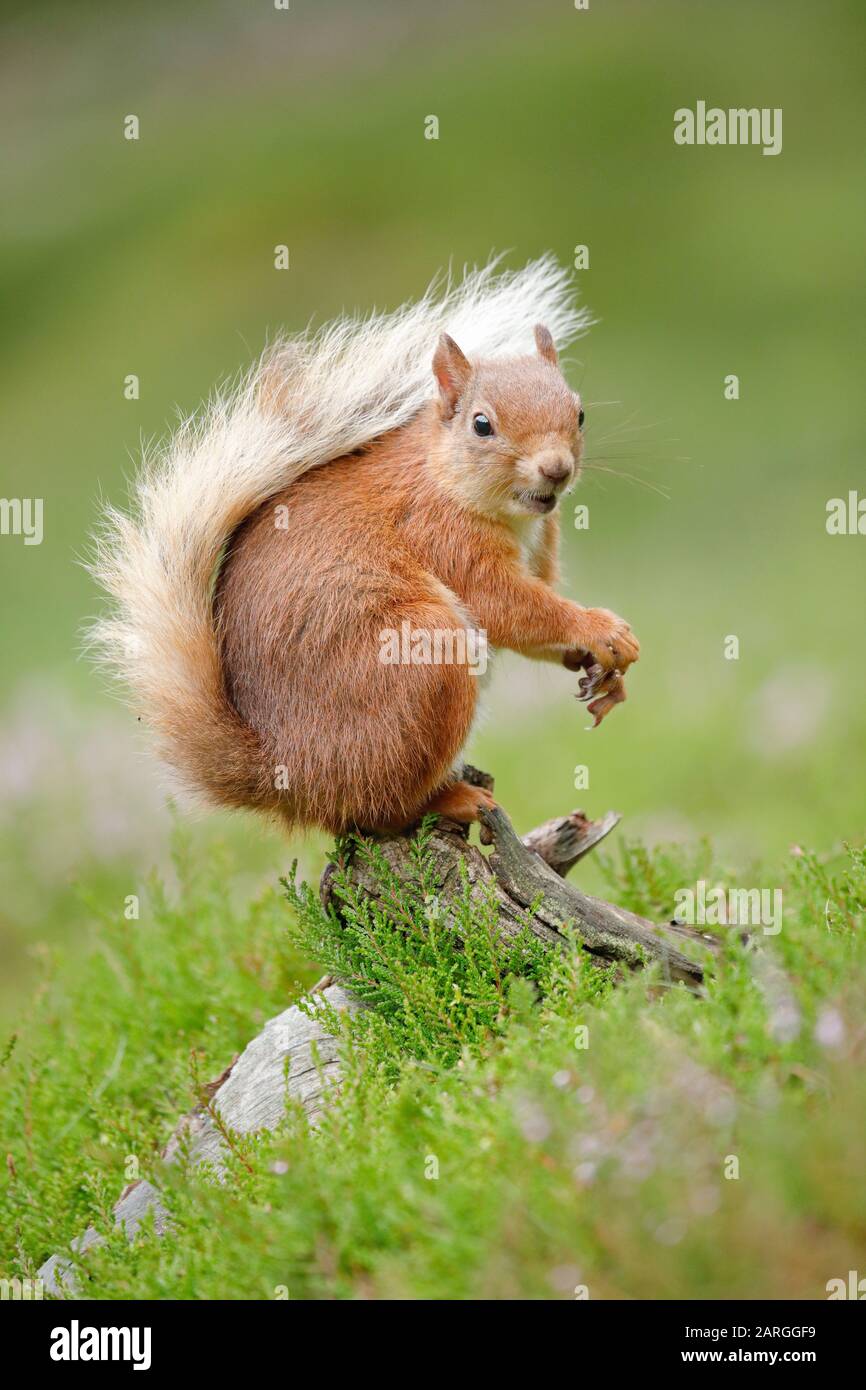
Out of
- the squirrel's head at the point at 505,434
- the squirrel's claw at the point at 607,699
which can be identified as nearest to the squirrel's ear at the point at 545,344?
the squirrel's head at the point at 505,434

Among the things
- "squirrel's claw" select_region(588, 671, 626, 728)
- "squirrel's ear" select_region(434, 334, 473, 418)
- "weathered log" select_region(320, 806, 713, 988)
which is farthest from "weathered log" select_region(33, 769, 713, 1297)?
"squirrel's ear" select_region(434, 334, 473, 418)

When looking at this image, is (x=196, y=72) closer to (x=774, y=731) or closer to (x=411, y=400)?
(x=774, y=731)

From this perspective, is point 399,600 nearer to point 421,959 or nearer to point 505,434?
point 505,434

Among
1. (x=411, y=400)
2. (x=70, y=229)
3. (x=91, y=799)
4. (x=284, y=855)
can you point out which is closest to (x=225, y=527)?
(x=411, y=400)

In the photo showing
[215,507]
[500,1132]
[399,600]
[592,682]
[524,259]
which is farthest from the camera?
[524,259]

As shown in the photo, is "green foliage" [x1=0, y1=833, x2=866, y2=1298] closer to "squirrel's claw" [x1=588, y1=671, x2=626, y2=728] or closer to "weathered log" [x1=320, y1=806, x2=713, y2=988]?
"weathered log" [x1=320, y1=806, x2=713, y2=988]

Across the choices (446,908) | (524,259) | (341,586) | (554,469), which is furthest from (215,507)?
(524,259)
